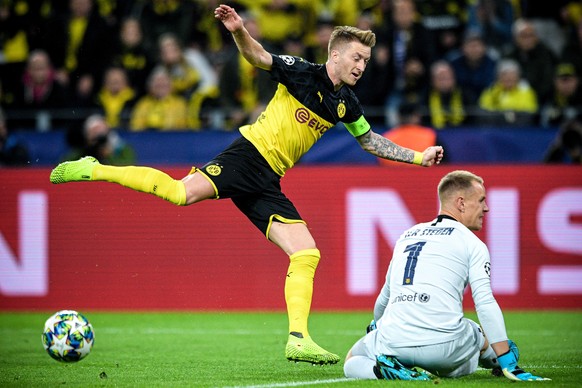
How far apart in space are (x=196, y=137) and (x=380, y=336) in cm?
704

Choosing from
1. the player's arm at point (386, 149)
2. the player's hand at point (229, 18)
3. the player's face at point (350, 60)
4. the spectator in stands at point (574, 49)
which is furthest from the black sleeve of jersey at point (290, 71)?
the spectator in stands at point (574, 49)

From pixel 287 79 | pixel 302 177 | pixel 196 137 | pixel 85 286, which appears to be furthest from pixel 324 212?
pixel 287 79

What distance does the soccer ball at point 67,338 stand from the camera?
286 inches

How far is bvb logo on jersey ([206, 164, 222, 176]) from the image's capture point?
755 cm

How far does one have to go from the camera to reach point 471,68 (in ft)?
47.5

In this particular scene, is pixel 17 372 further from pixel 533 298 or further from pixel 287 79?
pixel 533 298

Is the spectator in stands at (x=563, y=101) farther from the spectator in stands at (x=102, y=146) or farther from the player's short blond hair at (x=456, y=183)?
the player's short blond hair at (x=456, y=183)

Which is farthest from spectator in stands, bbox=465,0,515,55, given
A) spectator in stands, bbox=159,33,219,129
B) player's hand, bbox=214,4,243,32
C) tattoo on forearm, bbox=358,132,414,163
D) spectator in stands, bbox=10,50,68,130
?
player's hand, bbox=214,4,243,32

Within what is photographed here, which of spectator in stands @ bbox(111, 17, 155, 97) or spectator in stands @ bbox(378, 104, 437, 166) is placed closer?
spectator in stands @ bbox(378, 104, 437, 166)

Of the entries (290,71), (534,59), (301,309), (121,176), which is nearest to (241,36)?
(290,71)

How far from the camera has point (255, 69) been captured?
14438mm

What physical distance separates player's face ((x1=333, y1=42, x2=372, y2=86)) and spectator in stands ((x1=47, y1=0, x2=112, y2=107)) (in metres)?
7.85

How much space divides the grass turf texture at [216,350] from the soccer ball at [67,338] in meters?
0.14

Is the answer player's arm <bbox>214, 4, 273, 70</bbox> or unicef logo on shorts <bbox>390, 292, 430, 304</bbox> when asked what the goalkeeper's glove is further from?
player's arm <bbox>214, 4, 273, 70</bbox>
